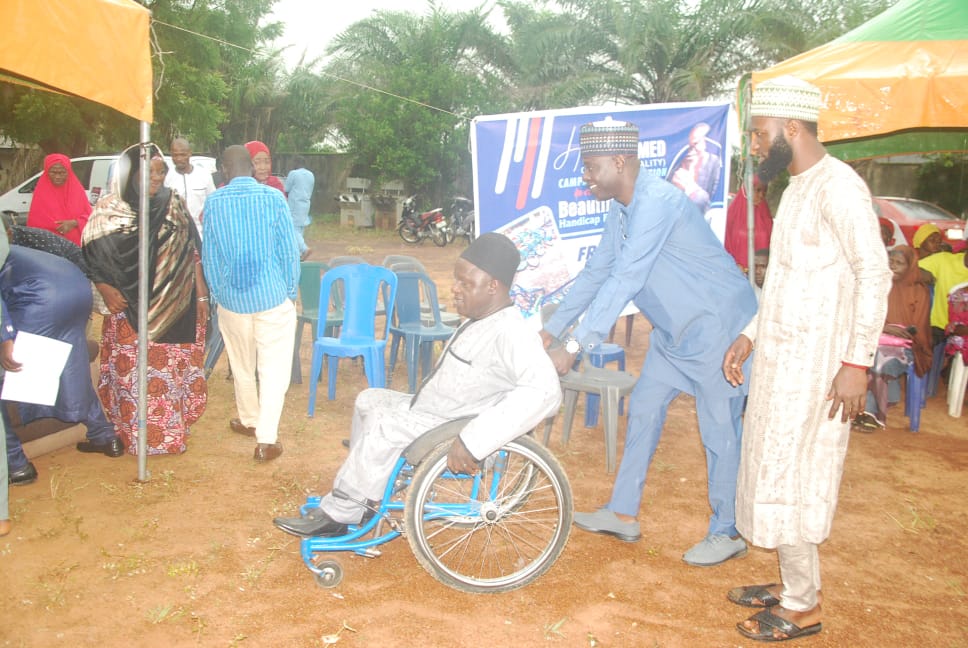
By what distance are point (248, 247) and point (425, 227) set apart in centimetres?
1333

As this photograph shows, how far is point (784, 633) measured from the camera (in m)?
3.01

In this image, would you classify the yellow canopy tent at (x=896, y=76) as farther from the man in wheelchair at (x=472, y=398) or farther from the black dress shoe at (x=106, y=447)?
the black dress shoe at (x=106, y=447)

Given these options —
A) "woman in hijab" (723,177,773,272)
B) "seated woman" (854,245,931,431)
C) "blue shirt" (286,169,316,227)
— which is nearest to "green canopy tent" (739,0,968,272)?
"seated woman" (854,245,931,431)

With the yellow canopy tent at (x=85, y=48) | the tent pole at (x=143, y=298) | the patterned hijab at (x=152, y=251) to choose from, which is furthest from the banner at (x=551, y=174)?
the yellow canopy tent at (x=85, y=48)

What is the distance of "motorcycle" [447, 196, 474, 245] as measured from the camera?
17875mm

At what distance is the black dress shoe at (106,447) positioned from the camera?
4766 mm

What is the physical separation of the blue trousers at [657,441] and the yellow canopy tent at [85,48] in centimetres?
271

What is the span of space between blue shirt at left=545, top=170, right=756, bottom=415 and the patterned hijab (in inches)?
100

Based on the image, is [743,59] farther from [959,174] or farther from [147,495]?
[147,495]

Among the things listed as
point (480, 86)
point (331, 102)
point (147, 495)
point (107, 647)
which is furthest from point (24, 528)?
point (331, 102)

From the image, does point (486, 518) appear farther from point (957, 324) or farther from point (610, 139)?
point (957, 324)

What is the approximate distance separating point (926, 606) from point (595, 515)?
1.41m

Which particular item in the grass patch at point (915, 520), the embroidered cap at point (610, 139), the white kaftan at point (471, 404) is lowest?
the grass patch at point (915, 520)

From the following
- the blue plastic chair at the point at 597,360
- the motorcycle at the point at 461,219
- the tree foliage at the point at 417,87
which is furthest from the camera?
the tree foliage at the point at 417,87
